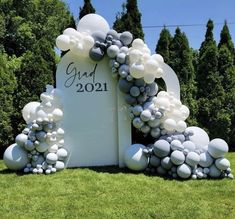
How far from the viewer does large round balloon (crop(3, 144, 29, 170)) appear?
5855 millimetres

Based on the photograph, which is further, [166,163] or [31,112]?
[31,112]

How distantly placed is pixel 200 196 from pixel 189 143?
1111 mm

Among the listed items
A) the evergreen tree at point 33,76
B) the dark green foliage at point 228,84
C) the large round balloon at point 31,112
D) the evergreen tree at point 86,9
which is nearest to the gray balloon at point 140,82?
the large round balloon at point 31,112

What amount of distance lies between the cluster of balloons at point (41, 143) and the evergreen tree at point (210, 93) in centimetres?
435

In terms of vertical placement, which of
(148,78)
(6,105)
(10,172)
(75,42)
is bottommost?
(10,172)

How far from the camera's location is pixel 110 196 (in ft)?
15.5

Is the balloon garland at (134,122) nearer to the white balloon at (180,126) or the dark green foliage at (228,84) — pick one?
the white balloon at (180,126)

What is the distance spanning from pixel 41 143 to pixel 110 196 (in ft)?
5.56

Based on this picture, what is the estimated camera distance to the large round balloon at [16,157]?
5855 millimetres

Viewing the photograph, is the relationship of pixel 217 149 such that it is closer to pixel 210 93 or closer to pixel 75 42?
pixel 75 42

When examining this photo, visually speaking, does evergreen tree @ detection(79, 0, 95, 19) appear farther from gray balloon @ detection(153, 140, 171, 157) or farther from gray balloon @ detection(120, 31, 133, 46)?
gray balloon @ detection(153, 140, 171, 157)

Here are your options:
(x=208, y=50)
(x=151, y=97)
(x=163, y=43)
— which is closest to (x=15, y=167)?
(x=151, y=97)

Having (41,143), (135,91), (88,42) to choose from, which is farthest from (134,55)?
(41,143)

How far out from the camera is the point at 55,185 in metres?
5.19
